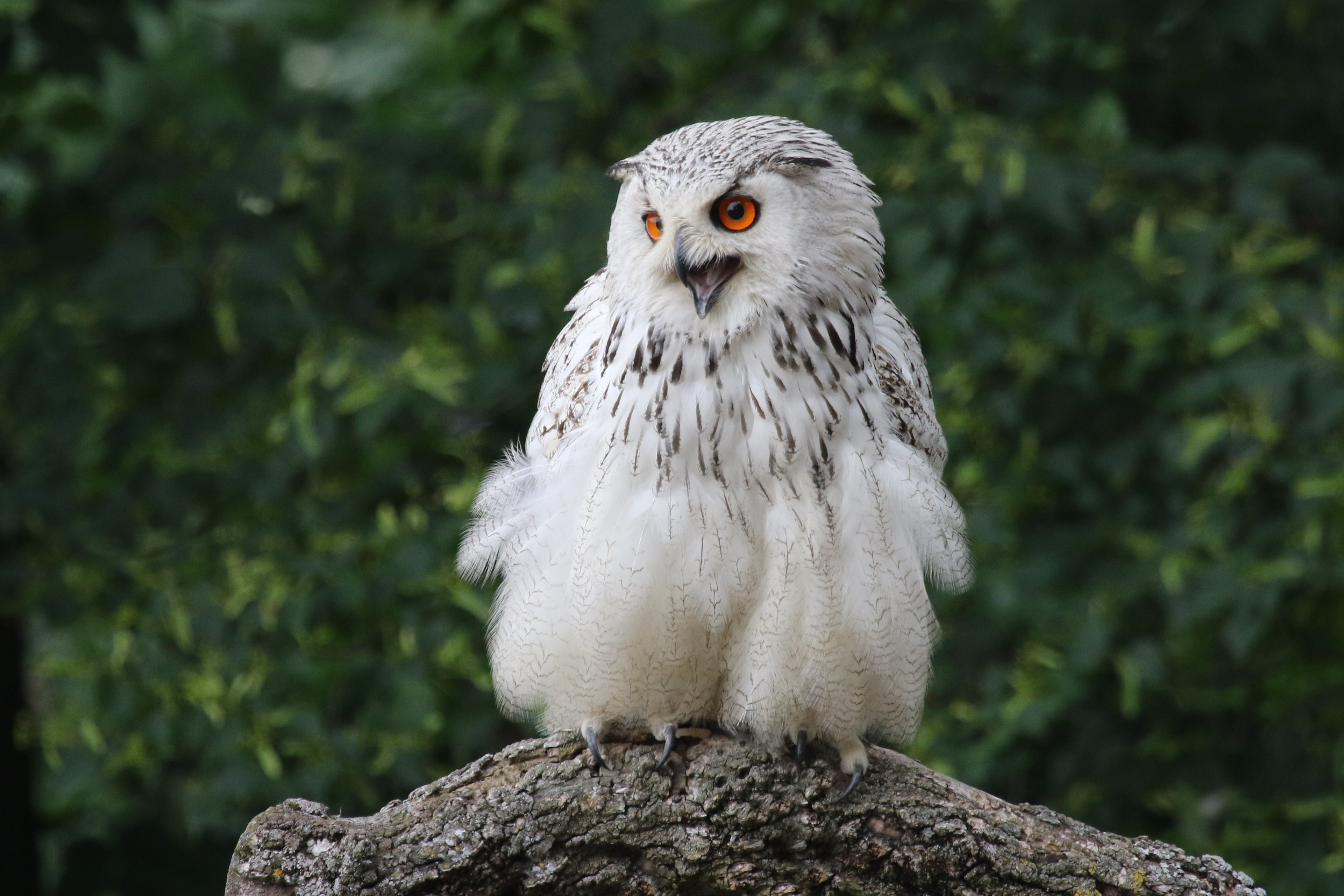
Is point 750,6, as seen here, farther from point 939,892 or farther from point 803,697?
point 939,892

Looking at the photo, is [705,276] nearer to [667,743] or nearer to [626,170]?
[626,170]

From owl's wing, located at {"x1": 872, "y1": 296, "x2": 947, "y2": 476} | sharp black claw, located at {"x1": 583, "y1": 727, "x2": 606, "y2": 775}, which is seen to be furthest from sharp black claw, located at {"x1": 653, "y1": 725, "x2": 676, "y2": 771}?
owl's wing, located at {"x1": 872, "y1": 296, "x2": 947, "y2": 476}

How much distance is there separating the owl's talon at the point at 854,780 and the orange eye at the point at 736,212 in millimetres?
1066

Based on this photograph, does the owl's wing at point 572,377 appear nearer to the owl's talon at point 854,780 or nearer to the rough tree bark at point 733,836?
the rough tree bark at point 733,836

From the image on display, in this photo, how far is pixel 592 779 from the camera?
2521 millimetres

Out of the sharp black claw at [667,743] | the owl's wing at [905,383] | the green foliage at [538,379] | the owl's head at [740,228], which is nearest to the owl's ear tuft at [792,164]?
the owl's head at [740,228]

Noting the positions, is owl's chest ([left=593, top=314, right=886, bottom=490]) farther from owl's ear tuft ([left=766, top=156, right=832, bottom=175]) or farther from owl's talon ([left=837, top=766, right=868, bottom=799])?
owl's talon ([left=837, top=766, right=868, bottom=799])

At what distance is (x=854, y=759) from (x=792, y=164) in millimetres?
1152

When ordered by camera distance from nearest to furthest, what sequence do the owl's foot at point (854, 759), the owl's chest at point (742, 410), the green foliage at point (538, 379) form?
the owl's chest at point (742, 410), the owl's foot at point (854, 759), the green foliage at point (538, 379)

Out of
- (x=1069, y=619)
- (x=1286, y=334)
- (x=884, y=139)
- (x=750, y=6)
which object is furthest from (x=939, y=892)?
(x=750, y=6)

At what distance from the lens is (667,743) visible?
2.60 m

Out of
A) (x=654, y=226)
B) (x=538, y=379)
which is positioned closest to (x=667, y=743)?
(x=654, y=226)

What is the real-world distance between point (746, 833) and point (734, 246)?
1090mm

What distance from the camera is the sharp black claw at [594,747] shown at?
101 inches
